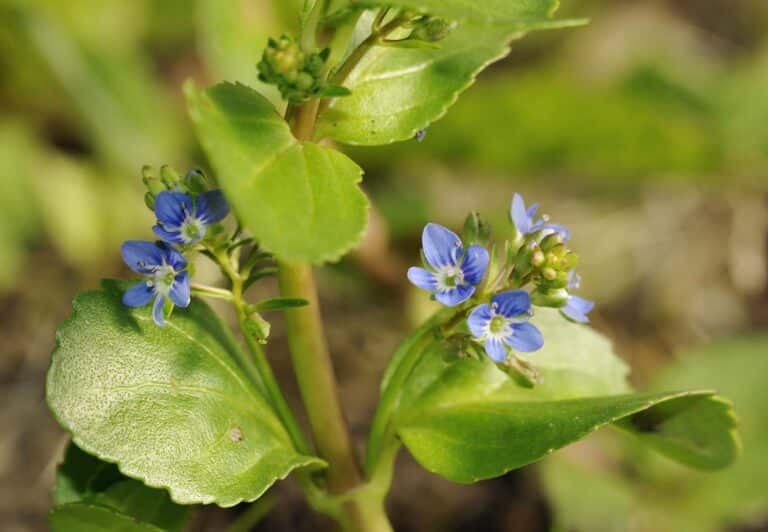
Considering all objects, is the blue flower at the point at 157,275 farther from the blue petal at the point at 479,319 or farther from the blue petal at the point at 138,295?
the blue petal at the point at 479,319

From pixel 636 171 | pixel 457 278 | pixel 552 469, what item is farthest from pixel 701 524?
pixel 457 278

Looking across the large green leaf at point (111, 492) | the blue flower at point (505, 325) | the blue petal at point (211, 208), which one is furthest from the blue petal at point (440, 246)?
the large green leaf at point (111, 492)

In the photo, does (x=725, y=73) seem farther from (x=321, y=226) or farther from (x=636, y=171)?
(x=321, y=226)

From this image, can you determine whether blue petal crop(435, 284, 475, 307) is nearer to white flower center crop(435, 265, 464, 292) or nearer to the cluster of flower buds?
white flower center crop(435, 265, 464, 292)

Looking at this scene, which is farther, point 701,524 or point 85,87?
point 85,87

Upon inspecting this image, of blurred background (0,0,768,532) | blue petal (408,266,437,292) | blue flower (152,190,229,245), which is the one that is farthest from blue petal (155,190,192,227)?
blurred background (0,0,768,532)

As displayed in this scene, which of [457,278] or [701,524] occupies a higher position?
[457,278]

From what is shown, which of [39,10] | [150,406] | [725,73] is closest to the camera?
[150,406]

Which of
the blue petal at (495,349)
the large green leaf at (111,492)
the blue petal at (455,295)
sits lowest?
the large green leaf at (111,492)
